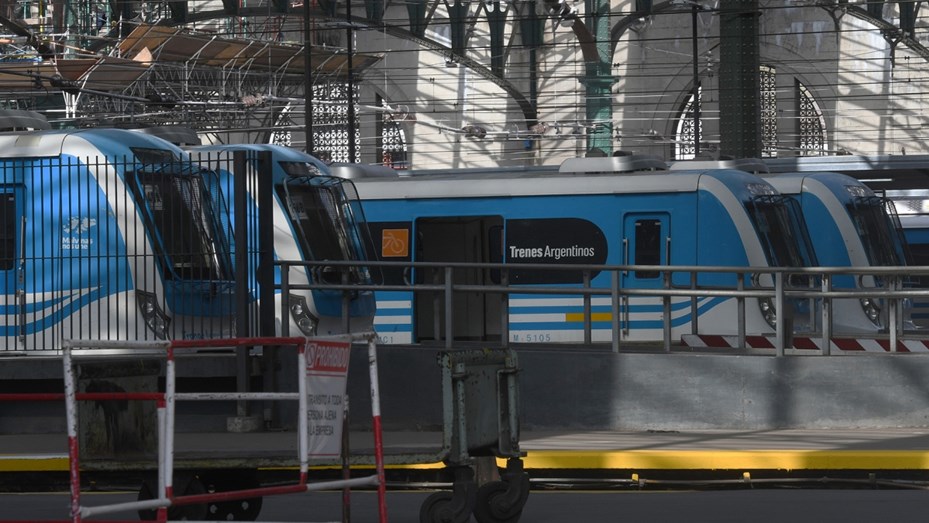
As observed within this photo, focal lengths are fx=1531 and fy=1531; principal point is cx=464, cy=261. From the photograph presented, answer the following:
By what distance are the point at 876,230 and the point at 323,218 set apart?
8806 millimetres

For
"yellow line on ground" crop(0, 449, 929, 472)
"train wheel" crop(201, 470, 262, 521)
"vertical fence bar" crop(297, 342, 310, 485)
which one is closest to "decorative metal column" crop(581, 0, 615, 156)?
"yellow line on ground" crop(0, 449, 929, 472)

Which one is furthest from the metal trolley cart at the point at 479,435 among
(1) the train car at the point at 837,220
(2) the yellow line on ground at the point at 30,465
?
(1) the train car at the point at 837,220

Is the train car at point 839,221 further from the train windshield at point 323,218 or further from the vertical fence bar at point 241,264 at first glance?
the vertical fence bar at point 241,264

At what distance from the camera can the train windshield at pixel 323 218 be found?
61.2 ft

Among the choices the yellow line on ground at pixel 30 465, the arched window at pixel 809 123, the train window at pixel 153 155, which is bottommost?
the yellow line on ground at pixel 30 465

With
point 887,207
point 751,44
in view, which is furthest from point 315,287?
point 751,44

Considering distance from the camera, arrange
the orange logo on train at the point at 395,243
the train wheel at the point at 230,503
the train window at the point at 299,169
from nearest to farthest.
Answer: the train wheel at the point at 230,503, the train window at the point at 299,169, the orange logo on train at the point at 395,243

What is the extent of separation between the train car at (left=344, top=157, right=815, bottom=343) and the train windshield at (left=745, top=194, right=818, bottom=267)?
0.02 metres

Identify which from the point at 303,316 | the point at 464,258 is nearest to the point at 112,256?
the point at 303,316

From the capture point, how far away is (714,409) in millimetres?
14875

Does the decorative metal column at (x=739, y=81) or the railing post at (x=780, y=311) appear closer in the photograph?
the railing post at (x=780, y=311)

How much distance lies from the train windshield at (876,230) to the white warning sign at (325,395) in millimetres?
14859

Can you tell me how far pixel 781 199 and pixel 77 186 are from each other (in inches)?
388

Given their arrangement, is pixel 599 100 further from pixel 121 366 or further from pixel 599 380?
pixel 121 366
